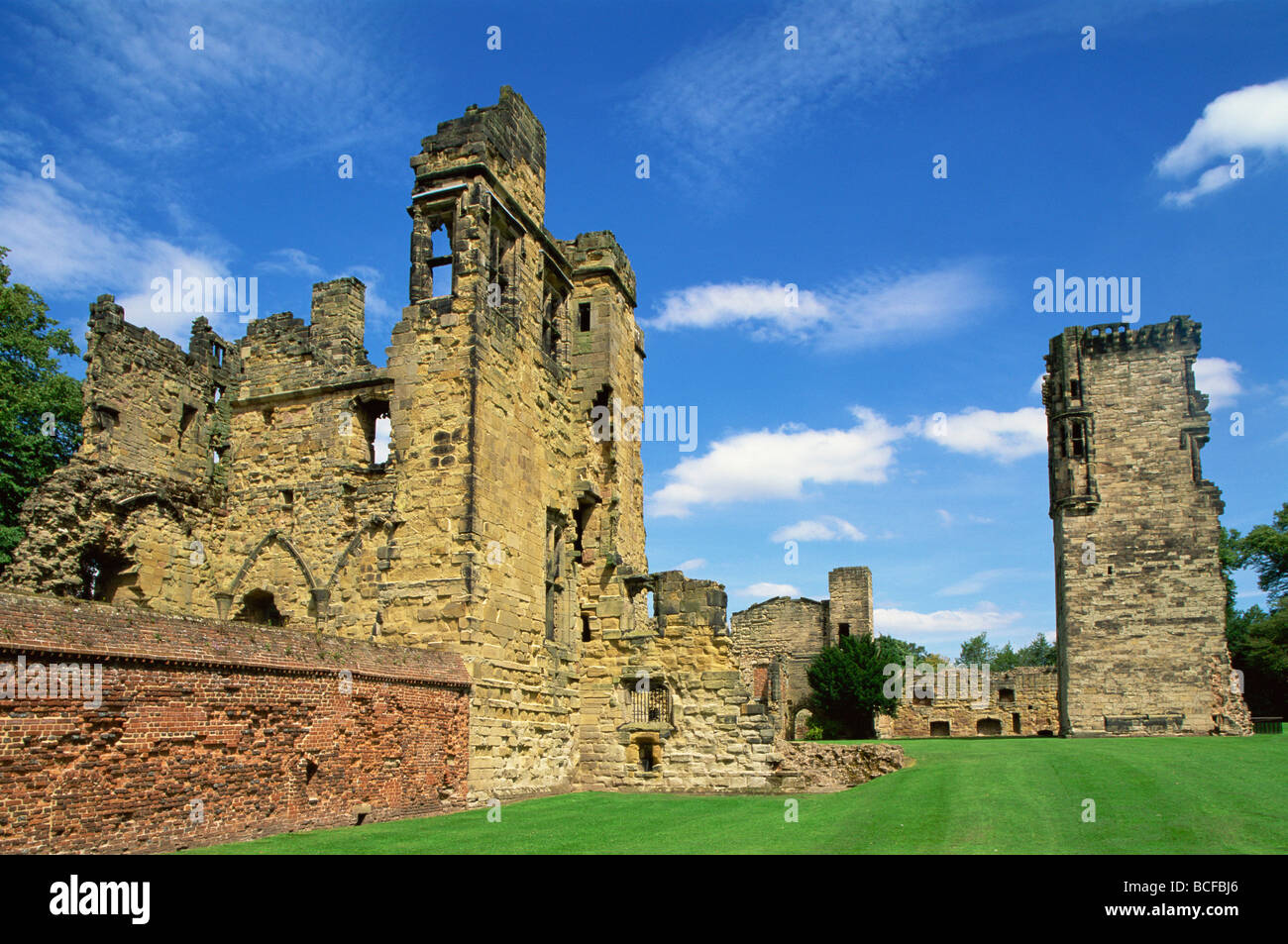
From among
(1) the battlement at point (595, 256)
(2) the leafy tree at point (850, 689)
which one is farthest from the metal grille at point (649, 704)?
(2) the leafy tree at point (850, 689)

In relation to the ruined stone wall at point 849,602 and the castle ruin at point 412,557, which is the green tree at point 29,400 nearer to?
the castle ruin at point 412,557

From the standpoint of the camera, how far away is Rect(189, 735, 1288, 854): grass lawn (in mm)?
9336

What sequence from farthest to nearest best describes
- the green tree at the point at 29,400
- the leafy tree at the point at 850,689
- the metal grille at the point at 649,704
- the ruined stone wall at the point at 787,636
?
1. the ruined stone wall at the point at 787,636
2. the leafy tree at the point at 850,689
3. the green tree at the point at 29,400
4. the metal grille at the point at 649,704

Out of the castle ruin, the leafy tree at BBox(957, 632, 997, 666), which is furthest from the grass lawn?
Answer: the leafy tree at BBox(957, 632, 997, 666)

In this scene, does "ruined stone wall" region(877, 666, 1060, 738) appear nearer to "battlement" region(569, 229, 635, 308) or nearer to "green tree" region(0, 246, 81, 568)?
"battlement" region(569, 229, 635, 308)

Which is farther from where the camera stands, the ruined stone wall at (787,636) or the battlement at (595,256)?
the ruined stone wall at (787,636)

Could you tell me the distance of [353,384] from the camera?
56.6 ft

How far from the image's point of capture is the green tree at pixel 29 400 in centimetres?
2527

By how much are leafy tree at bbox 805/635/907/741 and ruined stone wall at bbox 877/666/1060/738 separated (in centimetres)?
236

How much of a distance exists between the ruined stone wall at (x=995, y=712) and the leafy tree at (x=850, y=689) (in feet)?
7.73

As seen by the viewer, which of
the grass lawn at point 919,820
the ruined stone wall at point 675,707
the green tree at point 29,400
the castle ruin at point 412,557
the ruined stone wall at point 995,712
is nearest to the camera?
the grass lawn at point 919,820

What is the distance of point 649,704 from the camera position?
18.4 metres

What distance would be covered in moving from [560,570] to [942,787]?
25.8ft

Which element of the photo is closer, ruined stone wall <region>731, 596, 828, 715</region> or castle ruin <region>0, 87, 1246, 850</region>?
castle ruin <region>0, 87, 1246, 850</region>
